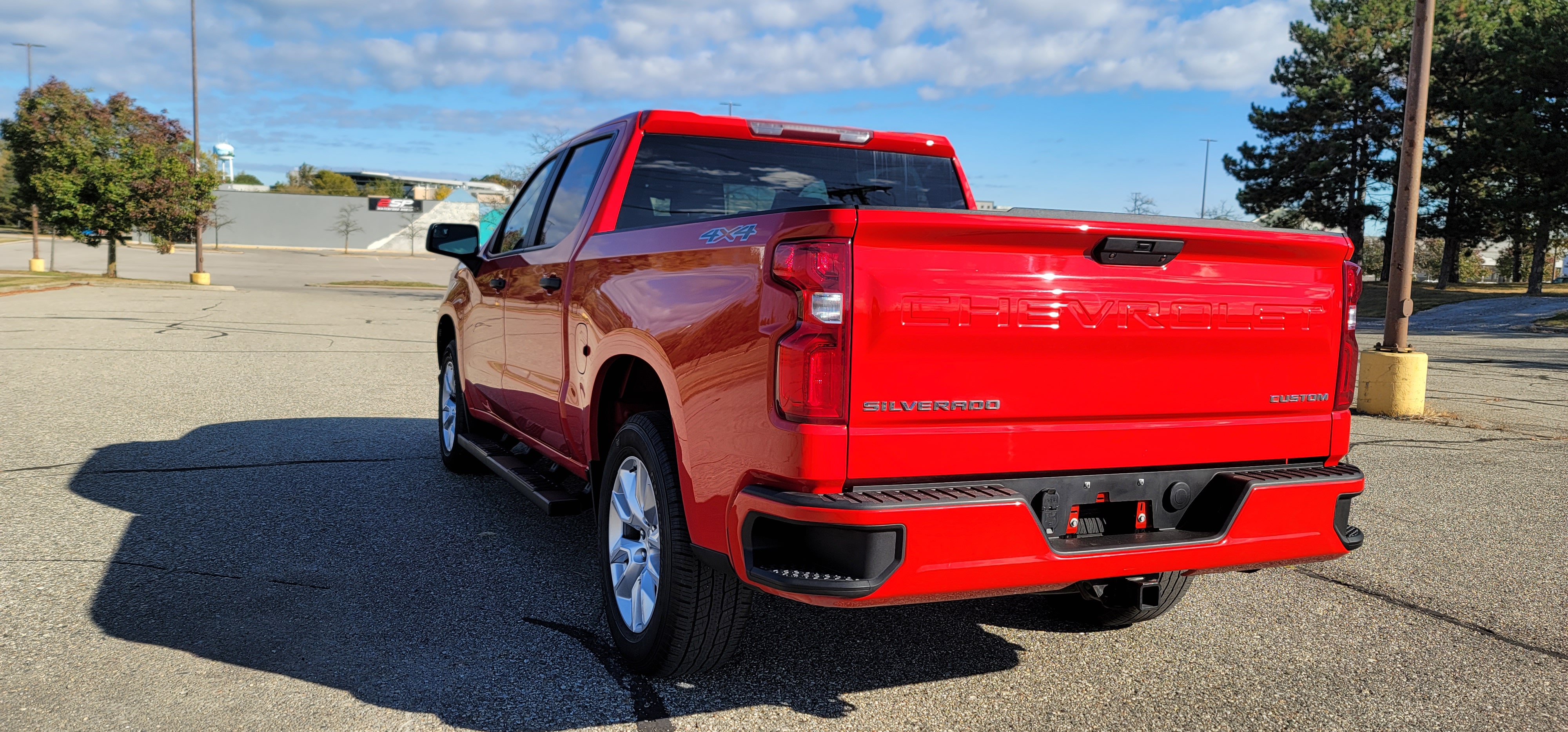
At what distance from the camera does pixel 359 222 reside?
9775 cm

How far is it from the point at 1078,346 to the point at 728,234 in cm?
101

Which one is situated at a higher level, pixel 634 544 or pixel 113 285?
pixel 634 544

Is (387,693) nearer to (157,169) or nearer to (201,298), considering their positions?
(201,298)

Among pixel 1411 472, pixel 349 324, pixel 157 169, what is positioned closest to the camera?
pixel 1411 472

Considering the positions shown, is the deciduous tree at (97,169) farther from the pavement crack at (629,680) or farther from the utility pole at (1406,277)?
the pavement crack at (629,680)

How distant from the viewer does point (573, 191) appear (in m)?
4.97

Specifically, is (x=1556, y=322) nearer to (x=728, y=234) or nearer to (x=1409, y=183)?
(x=1409, y=183)

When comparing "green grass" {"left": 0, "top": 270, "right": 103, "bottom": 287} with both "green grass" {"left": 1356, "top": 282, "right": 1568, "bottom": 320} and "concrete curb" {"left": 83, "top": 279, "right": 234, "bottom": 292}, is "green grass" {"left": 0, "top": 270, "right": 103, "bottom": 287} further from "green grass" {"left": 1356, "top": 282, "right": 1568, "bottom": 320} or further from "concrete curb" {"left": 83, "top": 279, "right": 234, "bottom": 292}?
"green grass" {"left": 1356, "top": 282, "right": 1568, "bottom": 320}

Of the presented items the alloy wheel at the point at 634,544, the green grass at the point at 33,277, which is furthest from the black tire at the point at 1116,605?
the green grass at the point at 33,277

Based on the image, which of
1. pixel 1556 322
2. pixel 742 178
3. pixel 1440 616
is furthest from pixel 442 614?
pixel 1556 322

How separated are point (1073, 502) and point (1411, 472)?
5.65 m

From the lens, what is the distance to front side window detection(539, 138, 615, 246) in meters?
4.76

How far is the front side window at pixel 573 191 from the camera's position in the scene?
15.6 feet

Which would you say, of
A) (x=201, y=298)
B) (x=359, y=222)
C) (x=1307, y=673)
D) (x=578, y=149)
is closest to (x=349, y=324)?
(x=201, y=298)
